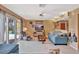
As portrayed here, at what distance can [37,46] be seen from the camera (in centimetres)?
358

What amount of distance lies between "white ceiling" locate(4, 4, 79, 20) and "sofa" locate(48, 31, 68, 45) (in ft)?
1.19

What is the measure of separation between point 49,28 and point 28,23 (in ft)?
1.47

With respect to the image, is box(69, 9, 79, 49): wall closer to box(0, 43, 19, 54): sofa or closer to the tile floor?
the tile floor

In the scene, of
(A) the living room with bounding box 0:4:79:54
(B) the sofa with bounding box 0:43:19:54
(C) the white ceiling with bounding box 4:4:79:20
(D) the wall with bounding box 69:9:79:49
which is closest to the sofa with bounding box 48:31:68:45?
(A) the living room with bounding box 0:4:79:54

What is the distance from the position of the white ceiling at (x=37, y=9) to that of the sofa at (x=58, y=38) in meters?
0.36

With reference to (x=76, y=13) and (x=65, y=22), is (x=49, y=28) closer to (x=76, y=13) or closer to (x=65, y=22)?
(x=65, y=22)

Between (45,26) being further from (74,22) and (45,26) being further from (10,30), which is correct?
(10,30)

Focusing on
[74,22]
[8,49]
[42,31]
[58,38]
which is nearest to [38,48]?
[42,31]

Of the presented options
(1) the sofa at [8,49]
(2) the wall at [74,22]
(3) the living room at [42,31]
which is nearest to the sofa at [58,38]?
(3) the living room at [42,31]

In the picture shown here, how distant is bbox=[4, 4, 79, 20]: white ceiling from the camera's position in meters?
3.31

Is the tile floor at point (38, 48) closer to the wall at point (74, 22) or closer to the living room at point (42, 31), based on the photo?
the living room at point (42, 31)

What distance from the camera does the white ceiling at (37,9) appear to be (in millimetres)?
3309
